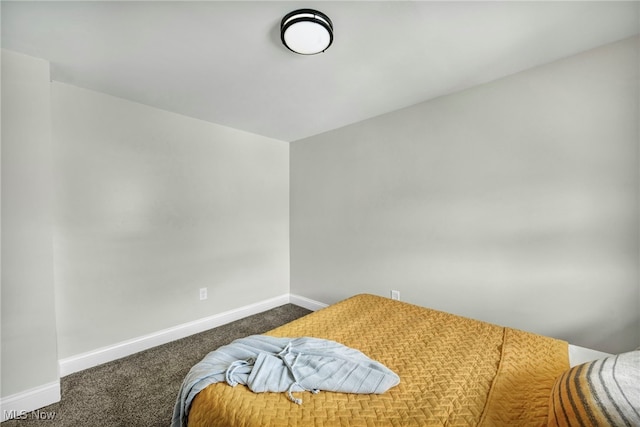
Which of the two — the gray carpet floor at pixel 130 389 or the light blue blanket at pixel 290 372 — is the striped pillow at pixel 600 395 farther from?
the gray carpet floor at pixel 130 389

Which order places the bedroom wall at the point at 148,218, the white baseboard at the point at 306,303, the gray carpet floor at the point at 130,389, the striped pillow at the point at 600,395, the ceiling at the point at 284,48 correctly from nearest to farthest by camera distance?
the striped pillow at the point at 600,395, the ceiling at the point at 284,48, the gray carpet floor at the point at 130,389, the bedroom wall at the point at 148,218, the white baseboard at the point at 306,303

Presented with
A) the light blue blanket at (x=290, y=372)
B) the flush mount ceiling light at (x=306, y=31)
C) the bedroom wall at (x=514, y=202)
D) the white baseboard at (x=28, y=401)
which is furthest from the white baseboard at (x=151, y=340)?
the flush mount ceiling light at (x=306, y=31)

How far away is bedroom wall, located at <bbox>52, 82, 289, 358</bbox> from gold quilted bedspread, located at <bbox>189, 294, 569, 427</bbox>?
1.68 metres

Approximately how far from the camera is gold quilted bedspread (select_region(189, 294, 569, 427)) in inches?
38.1

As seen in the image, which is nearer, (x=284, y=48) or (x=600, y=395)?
(x=600, y=395)

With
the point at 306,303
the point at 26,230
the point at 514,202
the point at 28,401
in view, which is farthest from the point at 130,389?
the point at 514,202

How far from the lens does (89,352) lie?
225 centimetres

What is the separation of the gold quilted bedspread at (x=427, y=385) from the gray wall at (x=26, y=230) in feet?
5.04

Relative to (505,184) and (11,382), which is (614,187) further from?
(11,382)

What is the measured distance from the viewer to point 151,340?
8.38 ft

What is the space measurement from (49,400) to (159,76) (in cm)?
235

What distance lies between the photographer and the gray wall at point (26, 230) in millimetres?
1713

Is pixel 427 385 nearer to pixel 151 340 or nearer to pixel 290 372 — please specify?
pixel 290 372

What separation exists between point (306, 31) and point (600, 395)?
6.31 ft
